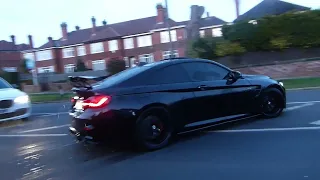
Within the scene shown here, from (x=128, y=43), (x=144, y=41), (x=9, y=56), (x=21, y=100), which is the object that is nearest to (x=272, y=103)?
(x=21, y=100)

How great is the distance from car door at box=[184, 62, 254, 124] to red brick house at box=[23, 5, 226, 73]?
129ft

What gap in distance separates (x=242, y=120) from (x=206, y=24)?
4335cm

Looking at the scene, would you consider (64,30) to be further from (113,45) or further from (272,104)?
(272,104)

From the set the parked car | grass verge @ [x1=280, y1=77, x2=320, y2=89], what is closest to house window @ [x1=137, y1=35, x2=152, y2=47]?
grass verge @ [x1=280, y1=77, x2=320, y2=89]

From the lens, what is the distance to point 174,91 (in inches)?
268

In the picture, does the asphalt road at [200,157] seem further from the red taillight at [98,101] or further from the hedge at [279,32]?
the hedge at [279,32]

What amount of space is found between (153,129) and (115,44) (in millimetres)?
49827

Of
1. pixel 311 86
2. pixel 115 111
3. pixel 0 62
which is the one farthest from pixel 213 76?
pixel 0 62

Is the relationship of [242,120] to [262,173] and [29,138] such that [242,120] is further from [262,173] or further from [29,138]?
[29,138]

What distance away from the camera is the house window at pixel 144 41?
5256 centimetres

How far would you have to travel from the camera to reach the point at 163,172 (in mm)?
5211

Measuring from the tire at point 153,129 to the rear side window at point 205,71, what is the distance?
39.9 inches

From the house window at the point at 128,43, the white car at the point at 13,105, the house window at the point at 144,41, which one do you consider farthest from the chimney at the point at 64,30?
the white car at the point at 13,105

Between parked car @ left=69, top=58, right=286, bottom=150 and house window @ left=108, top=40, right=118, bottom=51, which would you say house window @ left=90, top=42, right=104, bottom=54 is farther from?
parked car @ left=69, top=58, right=286, bottom=150
